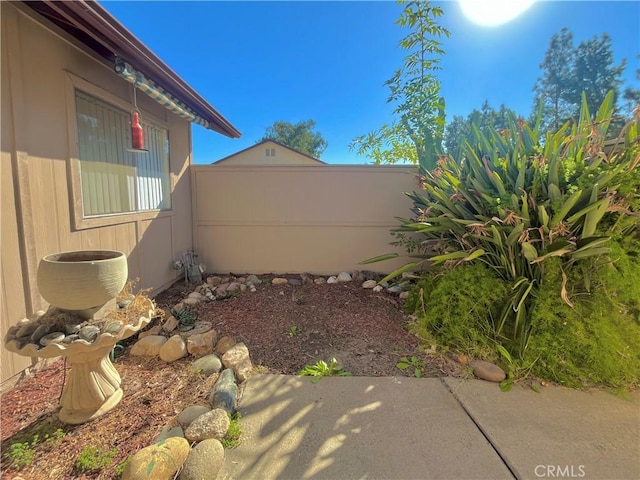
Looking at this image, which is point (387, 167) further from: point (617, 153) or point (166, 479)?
point (166, 479)

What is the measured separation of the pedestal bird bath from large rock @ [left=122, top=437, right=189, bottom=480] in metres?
0.62

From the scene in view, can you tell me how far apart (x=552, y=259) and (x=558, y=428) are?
3.95ft

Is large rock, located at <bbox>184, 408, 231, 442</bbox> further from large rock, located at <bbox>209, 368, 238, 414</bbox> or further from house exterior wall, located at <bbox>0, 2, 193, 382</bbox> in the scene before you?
house exterior wall, located at <bbox>0, 2, 193, 382</bbox>

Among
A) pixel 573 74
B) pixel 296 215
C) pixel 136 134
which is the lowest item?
pixel 296 215

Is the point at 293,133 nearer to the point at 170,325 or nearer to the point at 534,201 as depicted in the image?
the point at 170,325

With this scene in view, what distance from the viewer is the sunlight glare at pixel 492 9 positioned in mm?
3568

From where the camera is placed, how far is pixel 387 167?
4.57 meters

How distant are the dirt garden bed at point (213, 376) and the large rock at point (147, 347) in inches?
2.1

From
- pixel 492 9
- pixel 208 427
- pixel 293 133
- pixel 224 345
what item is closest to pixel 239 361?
pixel 224 345

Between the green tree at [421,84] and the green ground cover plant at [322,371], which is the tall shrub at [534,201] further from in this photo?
the green ground cover plant at [322,371]

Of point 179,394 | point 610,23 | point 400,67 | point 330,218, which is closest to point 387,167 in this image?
point 330,218

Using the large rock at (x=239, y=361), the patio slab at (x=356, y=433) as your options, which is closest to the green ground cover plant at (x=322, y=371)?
the patio slab at (x=356, y=433)

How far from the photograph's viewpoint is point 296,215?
475cm

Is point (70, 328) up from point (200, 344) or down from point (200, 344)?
up
